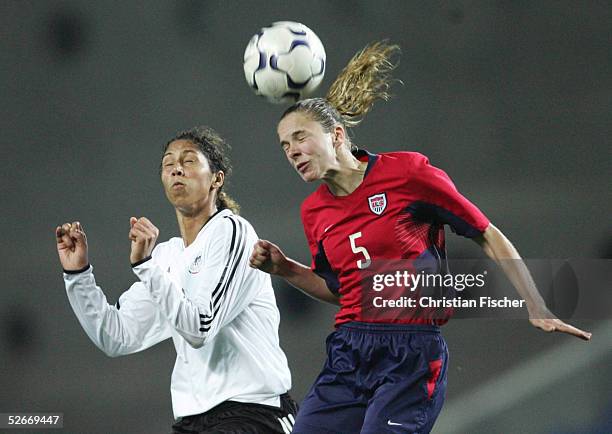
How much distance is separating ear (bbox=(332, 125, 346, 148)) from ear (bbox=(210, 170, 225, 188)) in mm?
639

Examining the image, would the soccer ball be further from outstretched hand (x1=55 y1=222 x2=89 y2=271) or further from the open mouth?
outstretched hand (x1=55 y1=222 x2=89 y2=271)

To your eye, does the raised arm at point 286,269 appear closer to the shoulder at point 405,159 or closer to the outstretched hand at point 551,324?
the shoulder at point 405,159

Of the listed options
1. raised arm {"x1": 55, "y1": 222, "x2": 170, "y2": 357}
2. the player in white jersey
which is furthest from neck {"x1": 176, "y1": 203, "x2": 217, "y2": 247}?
raised arm {"x1": 55, "y1": 222, "x2": 170, "y2": 357}

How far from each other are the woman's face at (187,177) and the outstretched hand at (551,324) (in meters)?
1.30

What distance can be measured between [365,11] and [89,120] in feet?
5.39

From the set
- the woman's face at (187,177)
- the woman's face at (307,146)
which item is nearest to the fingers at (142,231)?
the woman's face at (187,177)

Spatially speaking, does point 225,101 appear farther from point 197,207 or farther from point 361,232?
point 361,232

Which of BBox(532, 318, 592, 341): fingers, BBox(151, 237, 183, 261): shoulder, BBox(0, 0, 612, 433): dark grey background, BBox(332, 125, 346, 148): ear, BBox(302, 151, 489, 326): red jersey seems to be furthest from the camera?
BBox(0, 0, 612, 433): dark grey background

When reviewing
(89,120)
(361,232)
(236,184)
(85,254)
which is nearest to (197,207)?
(85,254)

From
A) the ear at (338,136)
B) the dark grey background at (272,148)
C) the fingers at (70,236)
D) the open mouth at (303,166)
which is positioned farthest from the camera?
the dark grey background at (272,148)

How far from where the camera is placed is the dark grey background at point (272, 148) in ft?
16.1

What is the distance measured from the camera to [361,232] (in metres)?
2.84

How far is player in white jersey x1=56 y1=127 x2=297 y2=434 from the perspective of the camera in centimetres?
297

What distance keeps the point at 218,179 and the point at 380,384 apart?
117cm
